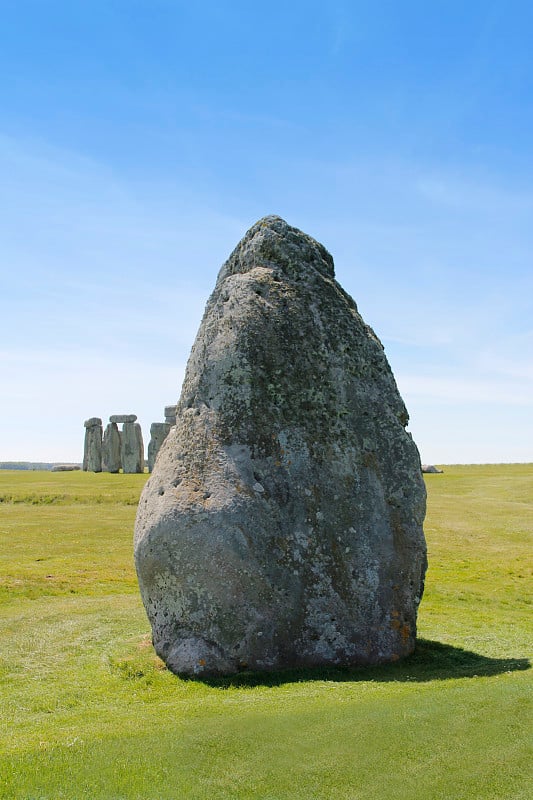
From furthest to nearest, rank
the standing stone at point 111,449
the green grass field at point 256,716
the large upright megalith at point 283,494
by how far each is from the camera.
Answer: the standing stone at point 111,449
the large upright megalith at point 283,494
the green grass field at point 256,716

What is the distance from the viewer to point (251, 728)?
5.78m

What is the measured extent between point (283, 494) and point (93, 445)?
4200cm

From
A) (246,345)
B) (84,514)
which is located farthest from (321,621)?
(84,514)

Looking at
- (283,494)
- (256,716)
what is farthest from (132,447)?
(256,716)

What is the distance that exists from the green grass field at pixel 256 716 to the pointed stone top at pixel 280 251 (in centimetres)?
486

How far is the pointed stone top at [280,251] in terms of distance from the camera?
30.1 feet

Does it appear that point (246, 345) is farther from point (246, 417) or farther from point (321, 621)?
point (321, 621)

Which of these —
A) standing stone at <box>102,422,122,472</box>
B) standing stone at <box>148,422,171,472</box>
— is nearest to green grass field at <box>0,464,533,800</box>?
standing stone at <box>148,422,171,472</box>

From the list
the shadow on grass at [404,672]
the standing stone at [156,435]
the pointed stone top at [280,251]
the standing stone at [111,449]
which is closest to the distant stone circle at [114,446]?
the standing stone at [111,449]

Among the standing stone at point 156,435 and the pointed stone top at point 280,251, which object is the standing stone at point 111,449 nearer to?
the standing stone at point 156,435

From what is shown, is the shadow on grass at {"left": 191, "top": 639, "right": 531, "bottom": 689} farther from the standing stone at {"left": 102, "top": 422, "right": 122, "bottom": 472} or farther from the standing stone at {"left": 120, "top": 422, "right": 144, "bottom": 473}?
the standing stone at {"left": 102, "top": 422, "right": 122, "bottom": 472}

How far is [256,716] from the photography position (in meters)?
6.09

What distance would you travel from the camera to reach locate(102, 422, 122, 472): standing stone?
4666 cm

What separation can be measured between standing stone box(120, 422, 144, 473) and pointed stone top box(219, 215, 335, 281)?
37.0 meters
